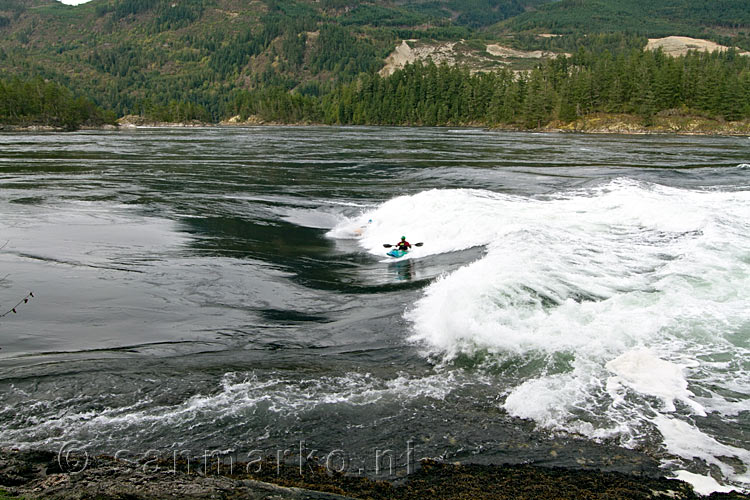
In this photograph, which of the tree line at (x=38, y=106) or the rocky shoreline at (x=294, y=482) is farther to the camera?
the tree line at (x=38, y=106)

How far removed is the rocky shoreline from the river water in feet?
0.96

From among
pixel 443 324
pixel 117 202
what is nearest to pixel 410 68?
pixel 117 202

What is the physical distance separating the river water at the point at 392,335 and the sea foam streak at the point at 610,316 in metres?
0.05

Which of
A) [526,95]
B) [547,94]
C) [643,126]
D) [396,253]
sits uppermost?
[526,95]

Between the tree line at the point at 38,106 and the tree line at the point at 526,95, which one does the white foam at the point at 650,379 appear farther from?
the tree line at the point at 38,106

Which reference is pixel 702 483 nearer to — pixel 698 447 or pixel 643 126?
pixel 698 447

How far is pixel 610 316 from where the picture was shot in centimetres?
1079

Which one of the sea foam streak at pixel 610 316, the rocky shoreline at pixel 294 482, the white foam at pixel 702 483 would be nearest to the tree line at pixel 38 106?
the sea foam streak at pixel 610 316

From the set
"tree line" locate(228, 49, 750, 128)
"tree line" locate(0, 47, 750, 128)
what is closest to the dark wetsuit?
"tree line" locate(0, 47, 750, 128)

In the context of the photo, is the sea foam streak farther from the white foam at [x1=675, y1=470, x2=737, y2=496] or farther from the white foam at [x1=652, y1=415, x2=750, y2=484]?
the white foam at [x1=675, y1=470, x2=737, y2=496]

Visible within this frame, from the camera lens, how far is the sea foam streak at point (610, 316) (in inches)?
298

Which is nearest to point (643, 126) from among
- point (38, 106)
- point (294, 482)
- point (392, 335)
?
point (392, 335)

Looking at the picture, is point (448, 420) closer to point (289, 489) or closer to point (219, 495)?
point (289, 489)

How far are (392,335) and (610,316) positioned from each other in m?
4.48
